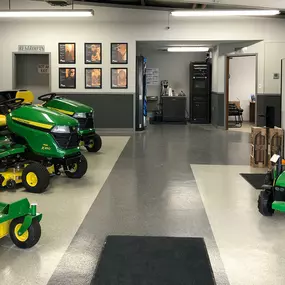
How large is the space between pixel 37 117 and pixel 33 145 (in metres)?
0.35

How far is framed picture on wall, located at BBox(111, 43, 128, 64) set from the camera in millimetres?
11773

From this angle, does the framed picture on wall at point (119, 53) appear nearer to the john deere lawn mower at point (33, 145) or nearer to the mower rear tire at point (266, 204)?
the john deere lawn mower at point (33, 145)

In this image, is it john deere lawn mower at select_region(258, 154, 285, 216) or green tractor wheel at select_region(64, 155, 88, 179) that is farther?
green tractor wheel at select_region(64, 155, 88, 179)

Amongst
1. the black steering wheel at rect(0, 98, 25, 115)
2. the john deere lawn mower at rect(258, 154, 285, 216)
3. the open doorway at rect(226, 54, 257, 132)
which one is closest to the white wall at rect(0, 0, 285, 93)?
the open doorway at rect(226, 54, 257, 132)

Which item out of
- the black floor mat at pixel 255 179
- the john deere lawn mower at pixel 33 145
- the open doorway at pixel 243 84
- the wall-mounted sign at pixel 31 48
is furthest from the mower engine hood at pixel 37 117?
the open doorway at pixel 243 84

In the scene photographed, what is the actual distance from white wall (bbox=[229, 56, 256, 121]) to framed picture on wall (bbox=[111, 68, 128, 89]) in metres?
5.06

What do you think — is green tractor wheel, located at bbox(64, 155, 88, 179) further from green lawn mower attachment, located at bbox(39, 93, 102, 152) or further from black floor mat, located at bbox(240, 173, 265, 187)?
black floor mat, located at bbox(240, 173, 265, 187)

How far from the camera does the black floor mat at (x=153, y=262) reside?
284 cm

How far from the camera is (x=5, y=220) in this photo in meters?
3.26

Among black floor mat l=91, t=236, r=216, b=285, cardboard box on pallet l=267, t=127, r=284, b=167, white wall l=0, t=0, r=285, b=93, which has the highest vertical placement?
white wall l=0, t=0, r=285, b=93

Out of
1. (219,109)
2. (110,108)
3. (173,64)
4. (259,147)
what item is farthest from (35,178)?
(173,64)

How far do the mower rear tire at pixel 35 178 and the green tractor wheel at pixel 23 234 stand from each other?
168 cm

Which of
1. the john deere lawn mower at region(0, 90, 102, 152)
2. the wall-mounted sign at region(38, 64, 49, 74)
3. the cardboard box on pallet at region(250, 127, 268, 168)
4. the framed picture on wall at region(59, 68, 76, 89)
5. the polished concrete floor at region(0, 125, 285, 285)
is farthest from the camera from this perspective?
the wall-mounted sign at region(38, 64, 49, 74)

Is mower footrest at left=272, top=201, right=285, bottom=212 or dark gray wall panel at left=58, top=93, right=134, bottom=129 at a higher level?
dark gray wall panel at left=58, top=93, right=134, bottom=129
